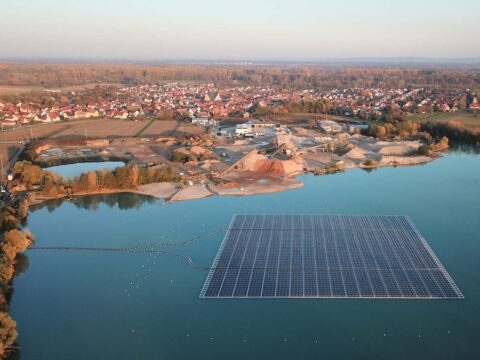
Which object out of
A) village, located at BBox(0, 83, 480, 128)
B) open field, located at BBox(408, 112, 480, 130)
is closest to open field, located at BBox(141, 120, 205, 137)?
village, located at BBox(0, 83, 480, 128)

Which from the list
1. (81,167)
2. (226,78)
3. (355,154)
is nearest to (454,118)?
(355,154)

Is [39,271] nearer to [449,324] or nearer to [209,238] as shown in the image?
[209,238]

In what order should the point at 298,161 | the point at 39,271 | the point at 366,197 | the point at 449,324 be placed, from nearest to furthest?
the point at 449,324 → the point at 39,271 → the point at 366,197 → the point at 298,161

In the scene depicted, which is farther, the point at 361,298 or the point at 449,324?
the point at 361,298

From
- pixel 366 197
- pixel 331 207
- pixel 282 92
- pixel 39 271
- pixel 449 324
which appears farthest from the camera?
pixel 282 92

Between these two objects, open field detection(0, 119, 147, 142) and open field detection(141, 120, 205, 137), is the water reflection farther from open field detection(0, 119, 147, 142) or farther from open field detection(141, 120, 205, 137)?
open field detection(141, 120, 205, 137)

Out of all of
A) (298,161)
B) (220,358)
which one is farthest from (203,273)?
(298,161)

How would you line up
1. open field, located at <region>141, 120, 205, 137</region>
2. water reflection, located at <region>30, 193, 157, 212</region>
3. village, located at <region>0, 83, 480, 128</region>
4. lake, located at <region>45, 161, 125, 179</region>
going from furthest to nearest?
1. village, located at <region>0, 83, 480, 128</region>
2. open field, located at <region>141, 120, 205, 137</region>
3. lake, located at <region>45, 161, 125, 179</region>
4. water reflection, located at <region>30, 193, 157, 212</region>
